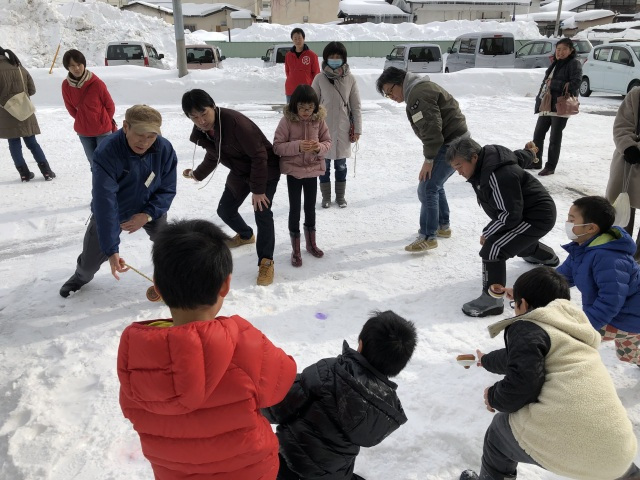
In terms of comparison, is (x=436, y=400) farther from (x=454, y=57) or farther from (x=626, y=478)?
(x=454, y=57)

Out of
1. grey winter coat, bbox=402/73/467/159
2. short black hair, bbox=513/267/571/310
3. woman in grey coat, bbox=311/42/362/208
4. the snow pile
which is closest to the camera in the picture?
short black hair, bbox=513/267/571/310

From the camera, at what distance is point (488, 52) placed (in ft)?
57.9

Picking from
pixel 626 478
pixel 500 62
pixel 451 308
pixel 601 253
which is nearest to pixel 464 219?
pixel 451 308

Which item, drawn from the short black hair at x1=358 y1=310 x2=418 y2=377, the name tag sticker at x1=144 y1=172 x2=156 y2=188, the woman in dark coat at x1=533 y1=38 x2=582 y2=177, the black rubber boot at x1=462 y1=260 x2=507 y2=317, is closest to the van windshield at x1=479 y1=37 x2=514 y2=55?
the woman in dark coat at x1=533 y1=38 x2=582 y2=177

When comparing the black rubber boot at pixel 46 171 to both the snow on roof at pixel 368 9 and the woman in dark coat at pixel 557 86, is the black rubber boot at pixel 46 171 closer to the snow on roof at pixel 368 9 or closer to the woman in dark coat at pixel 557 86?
the woman in dark coat at pixel 557 86

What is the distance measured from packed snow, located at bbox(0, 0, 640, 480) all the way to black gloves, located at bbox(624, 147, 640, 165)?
98 cm

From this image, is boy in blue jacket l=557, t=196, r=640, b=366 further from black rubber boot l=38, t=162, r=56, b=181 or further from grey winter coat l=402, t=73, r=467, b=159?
black rubber boot l=38, t=162, r=56, b=181

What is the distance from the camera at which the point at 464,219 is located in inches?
208

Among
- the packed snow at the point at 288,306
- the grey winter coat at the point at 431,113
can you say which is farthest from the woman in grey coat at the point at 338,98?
the grey winter coat at the point at 431,113

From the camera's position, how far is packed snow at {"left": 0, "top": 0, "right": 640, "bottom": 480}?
237cm

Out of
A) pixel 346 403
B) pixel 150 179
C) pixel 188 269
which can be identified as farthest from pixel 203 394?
pixel 150 179

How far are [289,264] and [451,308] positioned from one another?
1.47m

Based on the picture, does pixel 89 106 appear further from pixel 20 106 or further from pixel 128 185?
pixel 128 185

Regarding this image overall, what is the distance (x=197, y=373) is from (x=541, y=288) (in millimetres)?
1320
